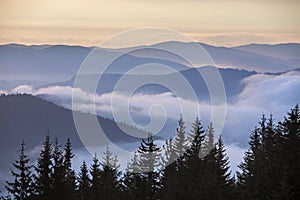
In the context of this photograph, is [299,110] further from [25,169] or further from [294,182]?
[25,169]

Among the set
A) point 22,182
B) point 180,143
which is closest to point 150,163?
point 180,143

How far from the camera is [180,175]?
3366 centimetres

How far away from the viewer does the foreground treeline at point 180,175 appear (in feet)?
92.7

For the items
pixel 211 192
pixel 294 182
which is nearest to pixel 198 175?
pixel 211 192

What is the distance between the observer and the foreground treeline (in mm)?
28248

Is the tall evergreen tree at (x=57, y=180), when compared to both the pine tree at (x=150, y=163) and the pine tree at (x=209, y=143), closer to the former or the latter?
the pine tree at (x=150, y=163)

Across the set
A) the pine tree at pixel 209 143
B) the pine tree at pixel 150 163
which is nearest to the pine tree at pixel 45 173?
the pine tree at pixel 150 163

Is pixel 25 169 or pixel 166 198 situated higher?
pixel 25 169

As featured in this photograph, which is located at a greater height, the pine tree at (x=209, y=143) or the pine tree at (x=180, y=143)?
the pine tree at (x=209, y=143)

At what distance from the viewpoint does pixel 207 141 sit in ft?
151

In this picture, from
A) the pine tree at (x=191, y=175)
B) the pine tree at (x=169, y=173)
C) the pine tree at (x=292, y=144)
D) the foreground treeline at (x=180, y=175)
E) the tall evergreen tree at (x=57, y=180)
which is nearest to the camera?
the foreground treeline at (x=180, y=175)

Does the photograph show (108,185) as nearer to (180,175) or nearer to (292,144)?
(180,175)

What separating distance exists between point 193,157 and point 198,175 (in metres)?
2.08

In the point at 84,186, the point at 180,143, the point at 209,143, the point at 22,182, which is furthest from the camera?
the point at 209,143
